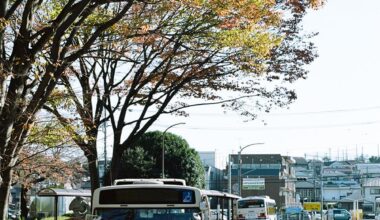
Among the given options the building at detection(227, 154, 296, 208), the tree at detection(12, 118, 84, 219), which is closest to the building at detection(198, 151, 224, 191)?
the building at detection(227, 154, 296, 208)

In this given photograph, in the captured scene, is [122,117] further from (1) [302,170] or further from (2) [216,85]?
(1) [302,170]

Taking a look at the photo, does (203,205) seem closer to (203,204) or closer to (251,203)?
(203,204)

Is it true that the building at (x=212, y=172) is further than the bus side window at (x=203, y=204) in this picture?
Yes

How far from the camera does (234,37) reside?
50.8 feet

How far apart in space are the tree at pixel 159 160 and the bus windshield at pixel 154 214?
43126 millimetres

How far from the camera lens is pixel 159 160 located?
57188 mm

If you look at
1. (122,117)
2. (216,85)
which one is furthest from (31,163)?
(216,85)

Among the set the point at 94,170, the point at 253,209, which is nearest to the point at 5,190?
the point at 94,170

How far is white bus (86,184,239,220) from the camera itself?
12172mm

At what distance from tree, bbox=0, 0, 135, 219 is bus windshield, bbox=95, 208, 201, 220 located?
2604 mm

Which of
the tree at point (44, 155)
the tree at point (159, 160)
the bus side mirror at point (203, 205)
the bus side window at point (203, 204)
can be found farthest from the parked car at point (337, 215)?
the bus side mirror at point (203, 205)

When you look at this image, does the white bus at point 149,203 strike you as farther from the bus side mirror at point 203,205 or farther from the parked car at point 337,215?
the parked car at point 337,215

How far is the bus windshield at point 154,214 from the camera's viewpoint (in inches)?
478

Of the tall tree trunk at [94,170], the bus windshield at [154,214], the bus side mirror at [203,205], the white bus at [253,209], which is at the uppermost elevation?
the tall tree trunk at [94,170]
